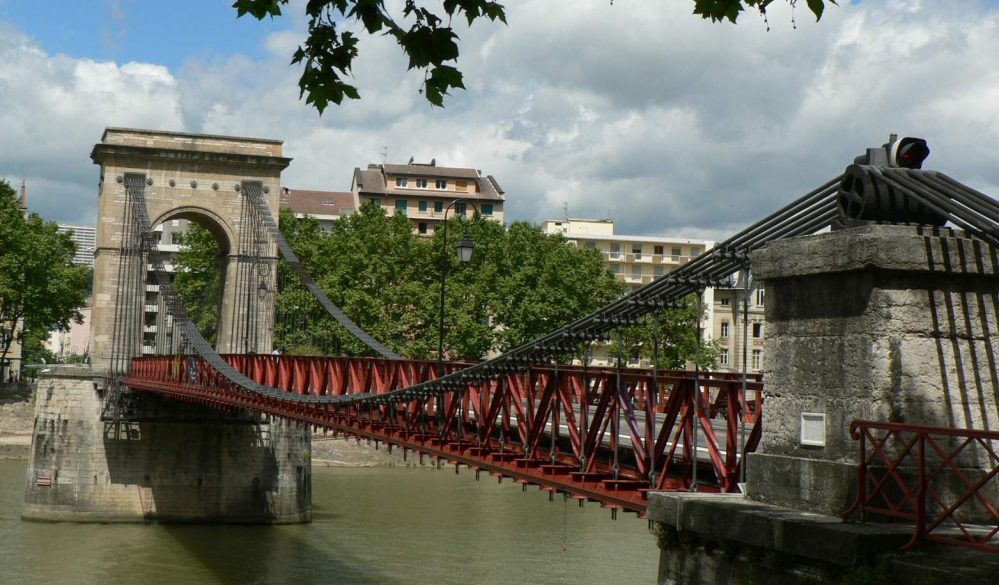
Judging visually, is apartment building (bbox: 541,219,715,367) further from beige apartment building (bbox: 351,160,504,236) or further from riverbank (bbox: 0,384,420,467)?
riverbank (bbox: 0,384,420,467)

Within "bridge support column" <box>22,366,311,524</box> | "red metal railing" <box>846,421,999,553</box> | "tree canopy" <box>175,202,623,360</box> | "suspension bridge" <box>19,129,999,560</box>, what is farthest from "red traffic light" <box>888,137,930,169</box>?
"tree canopy" <box>175,202,623,360</box>

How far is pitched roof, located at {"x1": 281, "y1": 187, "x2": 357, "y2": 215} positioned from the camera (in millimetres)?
76938

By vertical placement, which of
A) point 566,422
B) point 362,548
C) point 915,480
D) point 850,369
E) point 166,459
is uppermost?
point 850,369

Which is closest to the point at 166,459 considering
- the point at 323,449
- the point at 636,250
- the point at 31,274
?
the point at 323,449

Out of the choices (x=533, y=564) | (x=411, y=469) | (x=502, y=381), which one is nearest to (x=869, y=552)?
(x=502, y=381)

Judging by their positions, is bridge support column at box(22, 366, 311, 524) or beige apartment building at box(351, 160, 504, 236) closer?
bridge support column at box(22, 366, 311, 524)

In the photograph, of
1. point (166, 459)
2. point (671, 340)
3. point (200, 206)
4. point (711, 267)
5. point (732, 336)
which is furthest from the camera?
point (732, 336)

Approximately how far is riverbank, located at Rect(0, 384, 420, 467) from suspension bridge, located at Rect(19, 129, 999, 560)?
12531mm

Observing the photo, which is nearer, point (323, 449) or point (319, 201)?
point (323, 449)

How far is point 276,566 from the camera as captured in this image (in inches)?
924

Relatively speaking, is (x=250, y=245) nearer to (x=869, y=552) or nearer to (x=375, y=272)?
(x=375, y=272)

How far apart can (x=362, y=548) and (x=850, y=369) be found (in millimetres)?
19445

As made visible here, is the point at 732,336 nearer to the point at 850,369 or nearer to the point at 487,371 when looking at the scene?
the point at 487,371

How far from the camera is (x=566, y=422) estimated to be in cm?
1398
